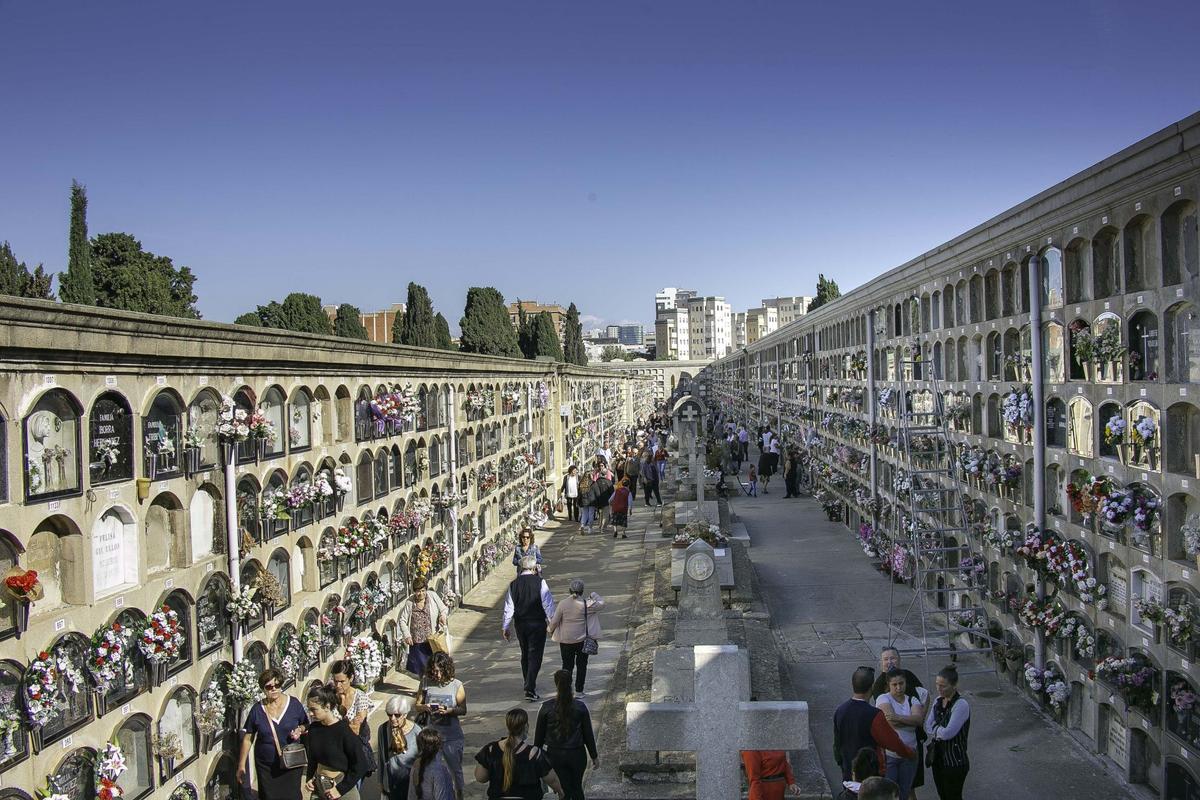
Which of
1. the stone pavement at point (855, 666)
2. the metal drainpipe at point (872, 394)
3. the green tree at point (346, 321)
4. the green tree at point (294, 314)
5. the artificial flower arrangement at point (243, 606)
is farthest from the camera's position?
the green tree at point (346, 321)

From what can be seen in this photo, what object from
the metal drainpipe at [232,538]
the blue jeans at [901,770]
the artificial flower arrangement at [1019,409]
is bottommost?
the blue jeans at [901,770]

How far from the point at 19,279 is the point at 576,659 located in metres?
9.78

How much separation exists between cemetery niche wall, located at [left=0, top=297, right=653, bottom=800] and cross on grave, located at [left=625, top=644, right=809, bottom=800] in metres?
2.92

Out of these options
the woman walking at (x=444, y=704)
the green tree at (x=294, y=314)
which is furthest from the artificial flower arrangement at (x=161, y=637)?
the green tree at (x=294, y=314)

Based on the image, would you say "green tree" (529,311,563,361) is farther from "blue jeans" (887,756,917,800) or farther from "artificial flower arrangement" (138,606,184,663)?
"blue jeans" (887,756,917,800)

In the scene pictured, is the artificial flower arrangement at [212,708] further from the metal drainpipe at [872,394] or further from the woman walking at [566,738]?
the metal drainpipe at [872,394]

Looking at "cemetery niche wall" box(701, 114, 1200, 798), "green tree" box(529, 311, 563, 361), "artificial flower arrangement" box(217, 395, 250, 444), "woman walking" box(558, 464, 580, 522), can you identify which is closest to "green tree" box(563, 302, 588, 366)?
"green tree" box(529, 311, 563, 361)

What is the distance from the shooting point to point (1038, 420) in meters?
8.19

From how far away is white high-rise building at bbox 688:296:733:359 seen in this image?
17038cm

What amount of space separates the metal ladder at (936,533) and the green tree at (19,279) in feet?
36.4

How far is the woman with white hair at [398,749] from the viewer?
231 inches

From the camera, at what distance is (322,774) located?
586 cm

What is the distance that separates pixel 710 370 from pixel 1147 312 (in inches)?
2750

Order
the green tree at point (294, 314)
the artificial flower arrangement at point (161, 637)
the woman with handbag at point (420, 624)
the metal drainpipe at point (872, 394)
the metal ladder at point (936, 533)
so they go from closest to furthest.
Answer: the artificial flower arrangement at point (161, 637) → the woman with handbag at point (420, 624) → the metal ladder at point (936, 533) → the metal drainpipe at point (872, 394) → the green tree at point (294, 314)
